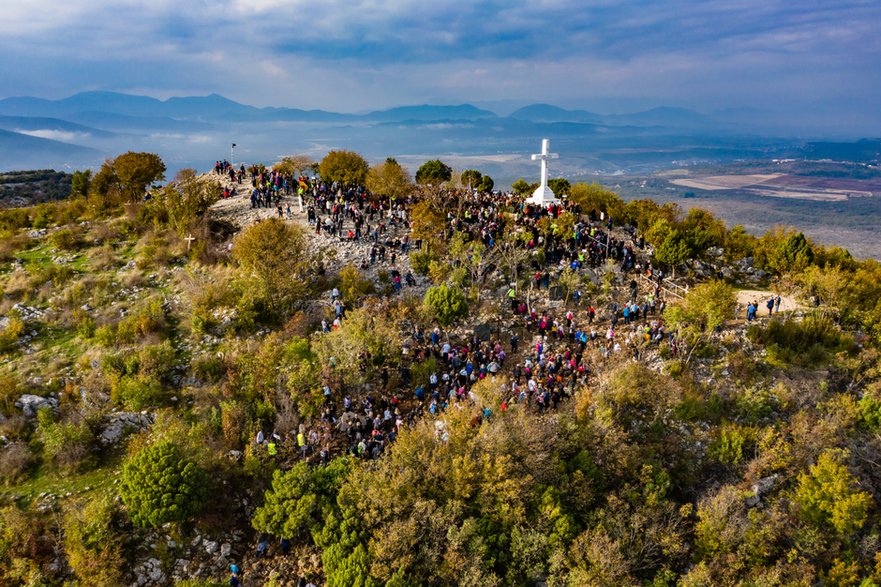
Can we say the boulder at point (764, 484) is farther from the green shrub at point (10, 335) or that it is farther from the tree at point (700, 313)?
the green shrub at point (10, 335)

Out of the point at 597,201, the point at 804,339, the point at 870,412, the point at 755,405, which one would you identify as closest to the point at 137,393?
the point at 755,405

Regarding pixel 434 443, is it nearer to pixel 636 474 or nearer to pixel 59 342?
pixel 636 474

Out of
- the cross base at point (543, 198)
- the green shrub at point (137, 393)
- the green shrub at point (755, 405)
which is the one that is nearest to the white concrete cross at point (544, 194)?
the cross base at point (543, 198)

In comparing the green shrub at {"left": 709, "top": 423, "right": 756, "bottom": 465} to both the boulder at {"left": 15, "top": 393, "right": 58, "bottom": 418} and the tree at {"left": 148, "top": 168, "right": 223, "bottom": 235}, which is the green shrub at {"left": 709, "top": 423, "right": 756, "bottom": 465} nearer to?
the boulder at {"left": 15, "top": 393, "right": 58, "bottom": 418}

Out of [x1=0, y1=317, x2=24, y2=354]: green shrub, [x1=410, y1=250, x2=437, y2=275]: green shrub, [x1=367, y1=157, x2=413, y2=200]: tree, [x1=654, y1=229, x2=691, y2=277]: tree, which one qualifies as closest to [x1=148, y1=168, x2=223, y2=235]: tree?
[x1=0, y1=317, x2=24, y2=354]: green shrub

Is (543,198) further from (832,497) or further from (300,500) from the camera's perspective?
(300,500)

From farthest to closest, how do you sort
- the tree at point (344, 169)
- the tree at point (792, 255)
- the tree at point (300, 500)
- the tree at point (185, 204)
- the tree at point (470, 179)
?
the tree at point (470, 179) < the tree at point (344, 169) < the tree at point (185, 204) < the tree at point (792, 255) < the tree at point (300, 500)
